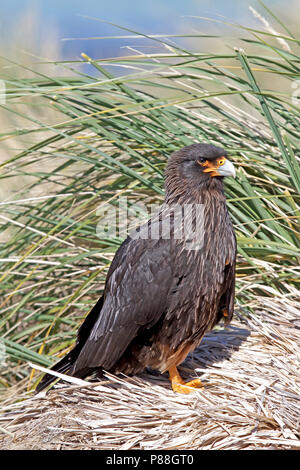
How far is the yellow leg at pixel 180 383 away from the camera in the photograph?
2.76 metres

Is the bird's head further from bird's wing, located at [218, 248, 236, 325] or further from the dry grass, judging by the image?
the dry grass

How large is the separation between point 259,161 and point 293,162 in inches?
13.7

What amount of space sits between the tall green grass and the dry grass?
36cm

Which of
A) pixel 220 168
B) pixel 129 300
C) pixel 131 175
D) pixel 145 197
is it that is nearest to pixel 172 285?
pixel 129 300

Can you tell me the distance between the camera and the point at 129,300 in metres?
2.77

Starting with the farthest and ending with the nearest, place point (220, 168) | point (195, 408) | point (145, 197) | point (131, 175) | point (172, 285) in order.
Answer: point (145, 197) → point (131, 175) → point (220, 168) → point (172, 285) → point (195, 408)

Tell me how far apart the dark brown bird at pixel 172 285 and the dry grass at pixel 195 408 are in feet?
0.36

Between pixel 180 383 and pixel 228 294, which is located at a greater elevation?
pixel 228 294

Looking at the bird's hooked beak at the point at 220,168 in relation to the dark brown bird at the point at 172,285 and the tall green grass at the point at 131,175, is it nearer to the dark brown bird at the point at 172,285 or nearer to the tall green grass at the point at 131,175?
the dark brown bird at the point at 172,285

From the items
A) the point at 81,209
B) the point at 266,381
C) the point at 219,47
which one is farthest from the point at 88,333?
the point at 219,47

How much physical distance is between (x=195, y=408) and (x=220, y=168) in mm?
1089

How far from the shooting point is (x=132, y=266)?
279 centimetres

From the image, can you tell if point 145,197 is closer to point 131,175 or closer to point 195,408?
point 131,175

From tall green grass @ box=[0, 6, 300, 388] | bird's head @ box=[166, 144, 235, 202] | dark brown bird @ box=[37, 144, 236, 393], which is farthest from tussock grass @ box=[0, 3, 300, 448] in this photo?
bird's head @ box=[166, 144, 235, 202]
